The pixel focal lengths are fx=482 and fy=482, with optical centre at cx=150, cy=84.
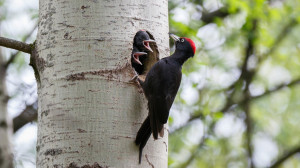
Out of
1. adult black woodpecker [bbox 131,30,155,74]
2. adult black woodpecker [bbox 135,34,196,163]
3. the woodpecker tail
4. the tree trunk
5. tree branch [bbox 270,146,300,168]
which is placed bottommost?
tree branch [bbox 270,146,300,168]

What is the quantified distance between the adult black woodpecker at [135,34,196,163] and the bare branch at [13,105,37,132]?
171cm

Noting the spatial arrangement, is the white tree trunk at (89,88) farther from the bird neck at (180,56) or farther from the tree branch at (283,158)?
the tree branch at (283,158)

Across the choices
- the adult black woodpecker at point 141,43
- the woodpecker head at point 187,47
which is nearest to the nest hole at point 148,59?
the adult black woodpecker at point 141,43

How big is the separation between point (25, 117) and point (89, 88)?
92.5 inches

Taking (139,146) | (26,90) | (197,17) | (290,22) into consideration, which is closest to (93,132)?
(139,146)

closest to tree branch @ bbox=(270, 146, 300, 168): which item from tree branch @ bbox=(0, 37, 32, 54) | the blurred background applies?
the blurred background

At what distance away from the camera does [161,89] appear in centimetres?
293

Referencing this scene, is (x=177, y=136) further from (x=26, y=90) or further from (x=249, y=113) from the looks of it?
(x=26, y=90)

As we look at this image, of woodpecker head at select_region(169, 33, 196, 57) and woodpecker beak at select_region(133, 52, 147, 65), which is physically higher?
woodpecker beak at select_region(133, 52, 147, 65)

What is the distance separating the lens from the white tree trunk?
7.65ft

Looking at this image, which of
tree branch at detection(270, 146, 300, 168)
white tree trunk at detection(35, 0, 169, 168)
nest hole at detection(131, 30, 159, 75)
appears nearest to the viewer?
white tree trunk at detection(35, 0, 169, 168)

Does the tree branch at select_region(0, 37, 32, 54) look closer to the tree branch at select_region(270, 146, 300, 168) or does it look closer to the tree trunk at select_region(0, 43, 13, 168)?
the tree trunk at select_region(0, 43, 13, 168)

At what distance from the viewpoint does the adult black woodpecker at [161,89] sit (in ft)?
8.13

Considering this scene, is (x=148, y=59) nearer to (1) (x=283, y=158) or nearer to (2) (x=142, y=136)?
(2) (x=142, y=136)
